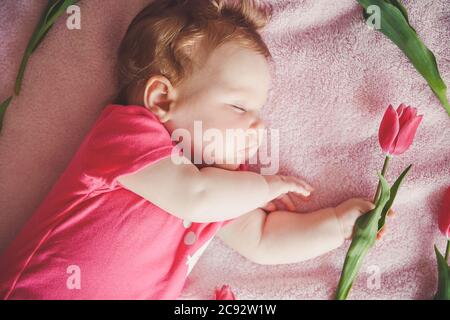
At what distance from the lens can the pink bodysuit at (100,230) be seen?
2.80ft

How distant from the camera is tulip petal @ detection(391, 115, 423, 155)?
884mm

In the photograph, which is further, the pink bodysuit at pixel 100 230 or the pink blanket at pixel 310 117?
the pink blanket at pixel 310 117

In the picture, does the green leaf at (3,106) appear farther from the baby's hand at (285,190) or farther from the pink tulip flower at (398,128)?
the pink tulip flower at (398,128)

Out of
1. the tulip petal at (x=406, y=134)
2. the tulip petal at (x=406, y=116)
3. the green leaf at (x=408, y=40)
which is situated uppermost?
the green leaf at (x=408, y=40)

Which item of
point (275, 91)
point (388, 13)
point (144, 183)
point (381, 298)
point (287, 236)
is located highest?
point (388, 13)

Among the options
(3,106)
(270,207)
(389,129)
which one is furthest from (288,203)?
(3,106)

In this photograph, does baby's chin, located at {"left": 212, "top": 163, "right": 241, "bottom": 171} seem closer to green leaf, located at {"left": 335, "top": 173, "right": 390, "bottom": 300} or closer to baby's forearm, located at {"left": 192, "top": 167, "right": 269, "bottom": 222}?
baby's forearm, located at {"left": 192, "top": 167, "right": 269, "bottom": 222}

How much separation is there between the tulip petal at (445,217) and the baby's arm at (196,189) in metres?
0.42

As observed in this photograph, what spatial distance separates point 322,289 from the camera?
1.01m

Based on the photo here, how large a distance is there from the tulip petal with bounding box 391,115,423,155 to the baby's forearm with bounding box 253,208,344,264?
204 millimetres

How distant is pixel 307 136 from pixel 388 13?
13.1 inches

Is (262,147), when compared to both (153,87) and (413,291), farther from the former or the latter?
(413,291)

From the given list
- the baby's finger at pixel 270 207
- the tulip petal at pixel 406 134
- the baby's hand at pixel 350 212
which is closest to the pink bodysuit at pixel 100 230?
the baby's finger at pixel 270 207
